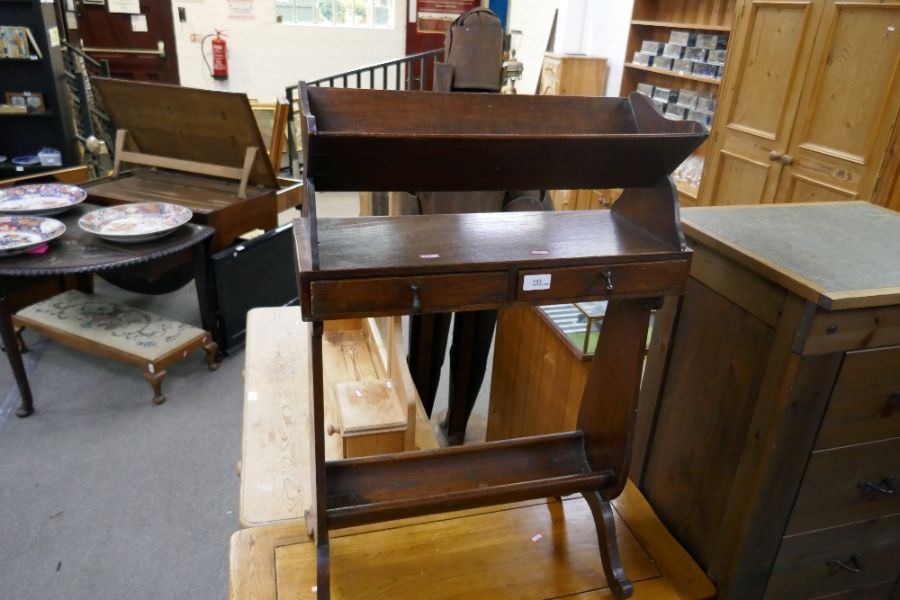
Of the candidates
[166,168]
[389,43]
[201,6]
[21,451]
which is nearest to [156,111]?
[166,168]

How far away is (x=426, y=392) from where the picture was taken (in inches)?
91.0

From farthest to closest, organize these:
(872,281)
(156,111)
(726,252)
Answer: (156,111) → (726,252) → (872,281)

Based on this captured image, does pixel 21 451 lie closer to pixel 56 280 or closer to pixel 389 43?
pixel 56 280

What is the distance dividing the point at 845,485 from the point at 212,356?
2633mm

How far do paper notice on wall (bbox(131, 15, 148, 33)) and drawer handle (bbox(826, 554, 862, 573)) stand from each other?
6899 mm

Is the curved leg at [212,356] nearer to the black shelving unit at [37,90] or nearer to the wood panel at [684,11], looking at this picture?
the black shelving unit at [37,90]

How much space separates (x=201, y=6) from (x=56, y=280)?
12.8ft

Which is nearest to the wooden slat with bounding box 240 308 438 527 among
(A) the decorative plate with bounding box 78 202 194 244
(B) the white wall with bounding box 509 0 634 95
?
(A) the decorative plate with bounding box 78 202 194 244

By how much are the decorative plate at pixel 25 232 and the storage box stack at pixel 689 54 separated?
344 centimetres

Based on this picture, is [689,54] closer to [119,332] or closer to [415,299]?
[119,332]

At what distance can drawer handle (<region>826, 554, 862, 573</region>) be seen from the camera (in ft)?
4.16

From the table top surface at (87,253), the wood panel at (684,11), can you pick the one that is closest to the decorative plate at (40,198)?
the table top surface at (87,253)

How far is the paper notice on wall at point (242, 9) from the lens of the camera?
6.28m

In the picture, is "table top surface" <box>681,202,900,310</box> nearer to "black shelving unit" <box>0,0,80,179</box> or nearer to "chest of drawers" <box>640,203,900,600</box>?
"chest of drawers" <box>640,203,900,600</box>
